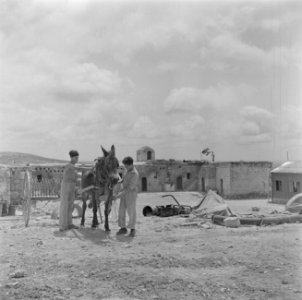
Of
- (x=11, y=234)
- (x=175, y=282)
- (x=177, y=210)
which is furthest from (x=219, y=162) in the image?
(x=175, y=282)

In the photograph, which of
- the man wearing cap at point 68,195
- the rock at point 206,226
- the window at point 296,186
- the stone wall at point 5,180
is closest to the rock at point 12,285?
the man wearing cap at point 68,195

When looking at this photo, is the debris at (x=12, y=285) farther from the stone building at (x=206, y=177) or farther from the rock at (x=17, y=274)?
the stone building at (x=206, y=177)

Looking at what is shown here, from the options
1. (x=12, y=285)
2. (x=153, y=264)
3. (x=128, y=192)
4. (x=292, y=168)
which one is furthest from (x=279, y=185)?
(x=12, y=285)

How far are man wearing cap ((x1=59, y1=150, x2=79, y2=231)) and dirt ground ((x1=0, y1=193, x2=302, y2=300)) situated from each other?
355mm

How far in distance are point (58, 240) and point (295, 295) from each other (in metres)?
4.92

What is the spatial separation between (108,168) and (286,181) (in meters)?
21.0

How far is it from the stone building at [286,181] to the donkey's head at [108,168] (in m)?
20.0

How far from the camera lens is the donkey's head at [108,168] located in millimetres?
9172

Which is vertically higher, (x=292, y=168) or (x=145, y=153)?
(x=145, y=153)

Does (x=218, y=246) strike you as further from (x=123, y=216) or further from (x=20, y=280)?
(x=20, y=280)

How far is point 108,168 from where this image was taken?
9273 millimetres

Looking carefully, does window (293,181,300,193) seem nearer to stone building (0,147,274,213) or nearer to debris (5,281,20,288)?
stone building (0,147,274,213)

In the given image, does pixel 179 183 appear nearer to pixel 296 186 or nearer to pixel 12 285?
pixel 296 186

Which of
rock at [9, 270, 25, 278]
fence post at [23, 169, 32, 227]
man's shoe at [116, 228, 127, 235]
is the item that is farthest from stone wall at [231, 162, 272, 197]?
rock at [9, 270, 25, 278]
